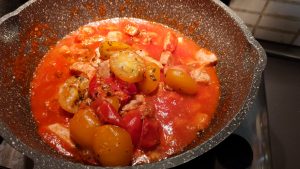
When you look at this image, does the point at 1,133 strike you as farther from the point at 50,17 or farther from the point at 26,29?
the point at 50,17

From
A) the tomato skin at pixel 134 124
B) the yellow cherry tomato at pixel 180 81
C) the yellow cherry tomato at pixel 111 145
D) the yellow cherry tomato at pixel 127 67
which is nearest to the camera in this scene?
the yellow cherry tomato at pixel 111 145

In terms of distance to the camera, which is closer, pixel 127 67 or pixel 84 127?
pixel 84 127

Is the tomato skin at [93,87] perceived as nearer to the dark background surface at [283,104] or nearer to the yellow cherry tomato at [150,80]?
the yellow cherry tomato at [150,80]

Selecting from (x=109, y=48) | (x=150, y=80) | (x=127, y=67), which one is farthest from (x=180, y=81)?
(x=109, y=48)

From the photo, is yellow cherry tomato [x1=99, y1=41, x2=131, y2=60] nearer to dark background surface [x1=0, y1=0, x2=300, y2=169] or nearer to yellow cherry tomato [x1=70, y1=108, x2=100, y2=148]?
yellow cherry tomato [x1=70, y1=108, x2=100, y2=148]

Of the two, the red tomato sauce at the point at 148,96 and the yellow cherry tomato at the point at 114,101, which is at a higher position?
the yellow cherry tomato at the point at 114,101

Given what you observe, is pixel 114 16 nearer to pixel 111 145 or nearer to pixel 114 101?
pixel 114 101

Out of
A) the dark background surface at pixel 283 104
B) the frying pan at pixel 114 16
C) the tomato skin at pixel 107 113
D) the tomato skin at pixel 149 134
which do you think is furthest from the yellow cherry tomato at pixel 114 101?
the dark background surface at pixel 283 104
